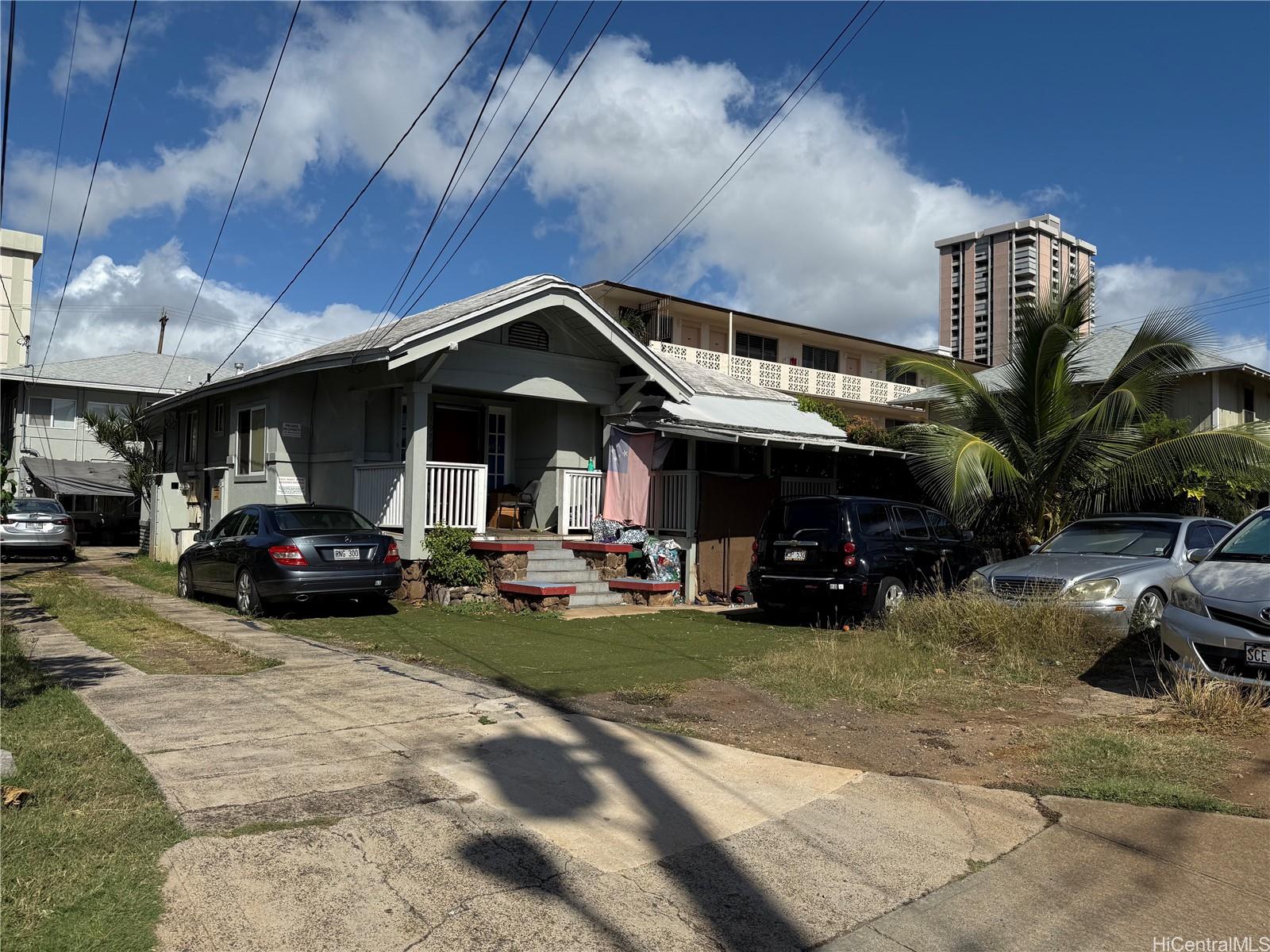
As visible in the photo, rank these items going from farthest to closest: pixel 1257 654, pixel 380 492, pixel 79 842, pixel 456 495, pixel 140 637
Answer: pixel 380 492, pixel 456 495, pixel 140 637, pixel 1257 654, pixel 79 842

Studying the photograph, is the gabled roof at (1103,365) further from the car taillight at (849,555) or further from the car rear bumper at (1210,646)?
the car rear bumper at (1210,646)

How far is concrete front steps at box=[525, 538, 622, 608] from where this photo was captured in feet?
47.4

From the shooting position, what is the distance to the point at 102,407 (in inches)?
1347

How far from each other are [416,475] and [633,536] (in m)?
3.73

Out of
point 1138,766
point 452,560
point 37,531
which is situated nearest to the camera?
point 1138,766

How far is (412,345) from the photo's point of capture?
1355 centimetres

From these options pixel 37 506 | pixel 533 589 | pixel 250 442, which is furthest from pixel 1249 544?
pixel 37 506

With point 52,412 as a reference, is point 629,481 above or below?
below

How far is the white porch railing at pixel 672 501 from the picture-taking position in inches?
626

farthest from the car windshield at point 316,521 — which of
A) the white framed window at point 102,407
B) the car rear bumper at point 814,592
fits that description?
the white framed window at point 102,407

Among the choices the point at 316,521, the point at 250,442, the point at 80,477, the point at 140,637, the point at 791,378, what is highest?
the point at 791,378

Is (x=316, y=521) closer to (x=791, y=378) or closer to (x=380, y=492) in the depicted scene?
(x=380, y=492)

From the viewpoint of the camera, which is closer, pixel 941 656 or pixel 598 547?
pixel 941 656

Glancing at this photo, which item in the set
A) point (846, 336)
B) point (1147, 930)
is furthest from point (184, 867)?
point (846, 336)
